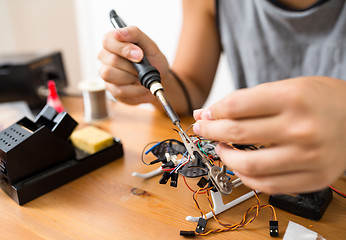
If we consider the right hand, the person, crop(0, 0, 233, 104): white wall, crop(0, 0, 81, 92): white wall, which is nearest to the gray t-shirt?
the person

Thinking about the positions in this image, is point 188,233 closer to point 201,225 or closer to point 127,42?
point 201,225

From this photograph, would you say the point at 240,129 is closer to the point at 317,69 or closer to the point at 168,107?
the point at 168,107

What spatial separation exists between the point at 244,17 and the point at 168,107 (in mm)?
618

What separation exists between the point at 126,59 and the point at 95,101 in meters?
0.26

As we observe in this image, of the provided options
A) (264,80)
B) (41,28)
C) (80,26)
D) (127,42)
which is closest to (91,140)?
(127,42)

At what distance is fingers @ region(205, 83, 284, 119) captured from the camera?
1.08 ft

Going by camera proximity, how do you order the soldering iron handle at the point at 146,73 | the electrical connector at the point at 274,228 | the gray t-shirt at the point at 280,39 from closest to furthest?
the electrical connector at the point at 274,228 → the soldering iron handle at the point at 146,73 → the gray t-shirt at the point at 280,39

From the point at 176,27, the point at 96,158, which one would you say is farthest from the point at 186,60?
the point at 176,27

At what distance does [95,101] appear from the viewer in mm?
858

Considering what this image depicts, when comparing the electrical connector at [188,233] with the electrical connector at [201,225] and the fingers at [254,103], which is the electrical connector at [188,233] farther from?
the fingers at [254,103]

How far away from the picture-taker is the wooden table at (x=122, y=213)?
0.45 metres

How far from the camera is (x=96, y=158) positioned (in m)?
0.62

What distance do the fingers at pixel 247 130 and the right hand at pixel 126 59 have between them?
26 centimetres

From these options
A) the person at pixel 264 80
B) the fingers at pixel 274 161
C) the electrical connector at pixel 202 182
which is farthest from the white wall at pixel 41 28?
the fingers at pixel 274 161
